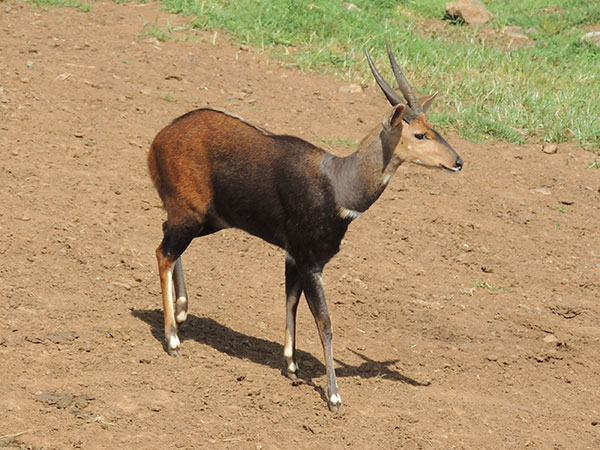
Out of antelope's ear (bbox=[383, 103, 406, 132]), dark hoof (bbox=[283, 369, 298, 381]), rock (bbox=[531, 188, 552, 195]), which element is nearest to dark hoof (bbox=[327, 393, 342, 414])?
dark hoof (bbox=[283, 369, 298, 381])

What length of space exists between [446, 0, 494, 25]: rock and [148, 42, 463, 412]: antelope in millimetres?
9724

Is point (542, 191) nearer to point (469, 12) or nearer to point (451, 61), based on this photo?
point (451, 61)

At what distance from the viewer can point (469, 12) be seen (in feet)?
51.0

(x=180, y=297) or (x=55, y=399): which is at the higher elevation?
(x=55, y=399)

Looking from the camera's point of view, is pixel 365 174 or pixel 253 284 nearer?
pixel 365 174

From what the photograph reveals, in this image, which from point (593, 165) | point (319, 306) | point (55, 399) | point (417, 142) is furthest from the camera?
point (593, 165)

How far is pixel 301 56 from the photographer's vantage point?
12.1 m

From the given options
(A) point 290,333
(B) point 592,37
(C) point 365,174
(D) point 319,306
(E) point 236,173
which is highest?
(C) point 365,174

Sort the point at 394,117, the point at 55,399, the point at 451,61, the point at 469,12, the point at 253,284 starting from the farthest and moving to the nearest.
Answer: the point at 469,12, the point at 451,61, the point at 253,284, the point at 394,117, the point at 55,399

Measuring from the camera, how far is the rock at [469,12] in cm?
1548

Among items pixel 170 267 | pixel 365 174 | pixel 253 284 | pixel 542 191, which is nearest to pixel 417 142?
pixel 365 174

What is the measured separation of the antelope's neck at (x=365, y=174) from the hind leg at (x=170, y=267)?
1072 millimetres

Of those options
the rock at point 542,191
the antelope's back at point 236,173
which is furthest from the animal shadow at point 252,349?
the rock at point 542,191

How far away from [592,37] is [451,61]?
3.11m
